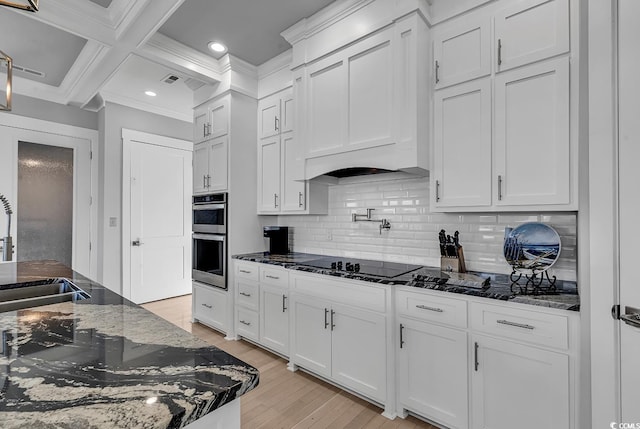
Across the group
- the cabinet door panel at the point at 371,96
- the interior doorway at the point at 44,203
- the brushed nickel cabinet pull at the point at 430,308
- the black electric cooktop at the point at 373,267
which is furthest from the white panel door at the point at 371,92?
the interior doorway at the point at 44,203

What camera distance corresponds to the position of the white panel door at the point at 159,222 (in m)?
4.40

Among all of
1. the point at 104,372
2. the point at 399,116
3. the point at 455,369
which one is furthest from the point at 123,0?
the point at 455,369

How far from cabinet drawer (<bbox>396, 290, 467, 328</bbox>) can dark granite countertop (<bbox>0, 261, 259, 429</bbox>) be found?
4.55ft

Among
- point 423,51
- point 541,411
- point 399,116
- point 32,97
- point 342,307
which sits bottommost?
point 541,411

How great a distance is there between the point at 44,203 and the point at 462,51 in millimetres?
4673

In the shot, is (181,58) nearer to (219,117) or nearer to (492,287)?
(219,117)

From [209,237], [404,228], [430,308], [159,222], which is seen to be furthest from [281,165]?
[159,222]

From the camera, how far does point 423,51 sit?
2170 millimetres

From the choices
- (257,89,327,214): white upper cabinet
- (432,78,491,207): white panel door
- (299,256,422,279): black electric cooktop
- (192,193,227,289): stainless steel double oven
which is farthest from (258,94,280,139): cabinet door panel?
(432,78,491,207): white panel door

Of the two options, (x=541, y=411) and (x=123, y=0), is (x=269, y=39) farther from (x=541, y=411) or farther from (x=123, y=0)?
(x=541, y=411)

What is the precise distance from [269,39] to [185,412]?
3.13 m

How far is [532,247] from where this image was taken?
1.86 m

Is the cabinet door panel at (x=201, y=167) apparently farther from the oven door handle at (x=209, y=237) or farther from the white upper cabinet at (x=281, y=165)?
the white upper cabinet at (x=281, y=165)

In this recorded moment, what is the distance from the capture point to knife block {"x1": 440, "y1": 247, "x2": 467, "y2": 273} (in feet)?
7.25
